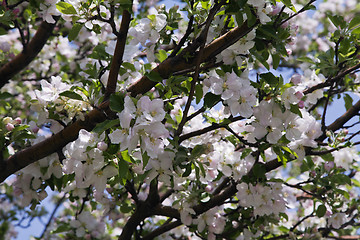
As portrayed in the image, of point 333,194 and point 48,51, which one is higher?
point 48,51

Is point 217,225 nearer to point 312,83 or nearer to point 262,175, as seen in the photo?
point 262,175

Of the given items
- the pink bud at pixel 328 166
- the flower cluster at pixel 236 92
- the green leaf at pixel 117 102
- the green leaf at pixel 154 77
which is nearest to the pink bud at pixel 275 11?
the flower cluster at pixel 236 92

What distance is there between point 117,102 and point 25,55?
1549 millimetres

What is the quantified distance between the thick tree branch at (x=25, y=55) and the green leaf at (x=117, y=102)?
4.82 ft

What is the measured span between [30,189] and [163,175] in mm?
781

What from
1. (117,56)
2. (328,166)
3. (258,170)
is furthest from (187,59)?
(328,166)

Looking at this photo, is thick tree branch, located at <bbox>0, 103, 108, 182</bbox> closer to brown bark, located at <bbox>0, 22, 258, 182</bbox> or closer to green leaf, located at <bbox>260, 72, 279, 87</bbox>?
brown bark, located at <bbox>0, 22, 258, 182</bbox>

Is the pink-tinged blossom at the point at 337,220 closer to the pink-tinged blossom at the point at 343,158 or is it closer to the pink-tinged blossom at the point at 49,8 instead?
the pink-tinged blossom at the point at 343,158

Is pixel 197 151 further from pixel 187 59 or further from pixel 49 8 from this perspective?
pixel 49 8

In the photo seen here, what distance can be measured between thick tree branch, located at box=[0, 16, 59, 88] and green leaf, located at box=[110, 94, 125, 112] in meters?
1.47

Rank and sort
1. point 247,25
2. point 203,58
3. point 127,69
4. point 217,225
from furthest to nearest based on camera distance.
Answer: point 217,225, point 127,69, point 203,58, point 247,25

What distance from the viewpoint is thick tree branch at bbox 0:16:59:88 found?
2.74m

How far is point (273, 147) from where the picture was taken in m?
1.82

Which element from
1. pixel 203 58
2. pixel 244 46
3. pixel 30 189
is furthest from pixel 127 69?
pixel 30 189
